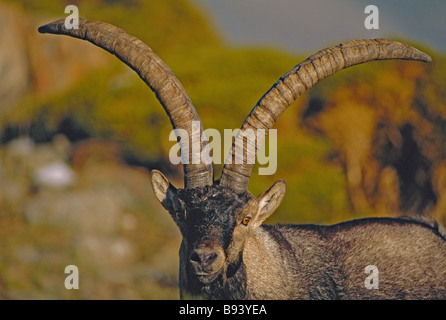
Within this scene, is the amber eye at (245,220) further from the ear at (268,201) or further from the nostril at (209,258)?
the nostril at (209,258)

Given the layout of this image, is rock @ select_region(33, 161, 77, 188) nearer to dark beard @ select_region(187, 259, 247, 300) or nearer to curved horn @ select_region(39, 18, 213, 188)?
curved horn @ select_region(39, 18, 213, 188)

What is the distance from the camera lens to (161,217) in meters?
26.1

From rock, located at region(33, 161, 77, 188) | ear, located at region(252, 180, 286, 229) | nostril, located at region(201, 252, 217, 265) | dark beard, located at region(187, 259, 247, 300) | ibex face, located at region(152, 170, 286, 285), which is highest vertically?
rock, located at region(33, 161, 77, 188)

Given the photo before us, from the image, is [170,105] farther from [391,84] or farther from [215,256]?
[391,84]

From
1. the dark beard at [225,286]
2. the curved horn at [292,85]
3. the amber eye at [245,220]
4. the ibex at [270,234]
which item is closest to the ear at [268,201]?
the ibex at [270,234]

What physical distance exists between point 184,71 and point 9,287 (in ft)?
74.0

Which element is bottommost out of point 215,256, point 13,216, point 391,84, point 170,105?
point 215,256

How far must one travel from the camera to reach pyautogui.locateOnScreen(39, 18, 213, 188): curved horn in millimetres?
7570

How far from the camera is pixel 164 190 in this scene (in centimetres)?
793

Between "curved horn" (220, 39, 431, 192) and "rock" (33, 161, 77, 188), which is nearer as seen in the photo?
"curved horn" (220, 39, 431, 192)

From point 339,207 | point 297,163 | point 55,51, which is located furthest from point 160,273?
point 55,51

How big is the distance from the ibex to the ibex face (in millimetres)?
11

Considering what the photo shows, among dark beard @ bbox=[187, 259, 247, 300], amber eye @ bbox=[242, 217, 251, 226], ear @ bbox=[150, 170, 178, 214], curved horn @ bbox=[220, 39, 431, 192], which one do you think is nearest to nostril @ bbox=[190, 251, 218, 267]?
dark beard @ bbox=[187, 259, 247, 300]

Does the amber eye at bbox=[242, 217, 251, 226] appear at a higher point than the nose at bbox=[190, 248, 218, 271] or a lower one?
higher
